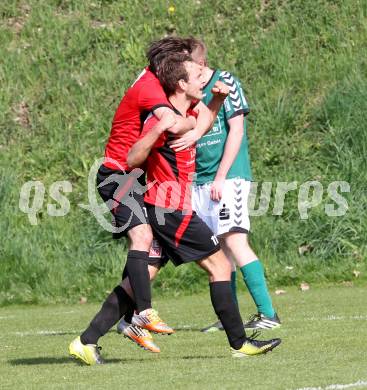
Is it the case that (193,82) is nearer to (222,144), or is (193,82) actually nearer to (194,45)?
(194,45)

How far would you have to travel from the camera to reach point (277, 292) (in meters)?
12.4

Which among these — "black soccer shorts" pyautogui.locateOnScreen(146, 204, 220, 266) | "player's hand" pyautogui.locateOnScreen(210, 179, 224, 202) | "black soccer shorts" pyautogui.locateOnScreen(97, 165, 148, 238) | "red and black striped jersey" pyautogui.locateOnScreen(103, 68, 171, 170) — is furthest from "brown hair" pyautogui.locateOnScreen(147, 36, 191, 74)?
"player's hand" pyautogui.locateOnScreen(210, 179, 224, 202)

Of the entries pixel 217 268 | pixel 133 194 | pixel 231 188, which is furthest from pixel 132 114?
pixel 231 188

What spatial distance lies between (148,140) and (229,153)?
227 centimetres

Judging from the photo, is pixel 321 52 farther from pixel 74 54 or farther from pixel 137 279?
pixel 137 279

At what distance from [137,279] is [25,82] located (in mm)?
10933

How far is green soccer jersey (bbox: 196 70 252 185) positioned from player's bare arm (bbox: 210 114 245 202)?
72 millimetres

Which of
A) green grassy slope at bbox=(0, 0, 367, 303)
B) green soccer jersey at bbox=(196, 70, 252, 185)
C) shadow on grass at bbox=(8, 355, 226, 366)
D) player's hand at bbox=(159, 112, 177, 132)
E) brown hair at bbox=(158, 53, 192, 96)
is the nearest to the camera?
player's hand at bbox=(159, 112, 177, 132)

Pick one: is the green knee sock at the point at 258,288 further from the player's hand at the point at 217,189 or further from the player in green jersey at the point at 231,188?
the player's hand at the point at 217,189

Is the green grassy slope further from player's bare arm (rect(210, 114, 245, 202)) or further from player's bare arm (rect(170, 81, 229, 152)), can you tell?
player's bare arm (rect(170, 81, 229, 152))

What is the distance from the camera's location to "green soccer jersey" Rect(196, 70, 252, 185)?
8828mm

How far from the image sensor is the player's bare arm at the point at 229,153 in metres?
8.77

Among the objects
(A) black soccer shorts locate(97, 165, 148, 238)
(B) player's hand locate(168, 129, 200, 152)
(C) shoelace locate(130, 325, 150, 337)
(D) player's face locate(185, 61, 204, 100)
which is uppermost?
(D) player's face locate(185, 61, 204, 100)

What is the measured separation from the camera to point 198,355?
7.16m
